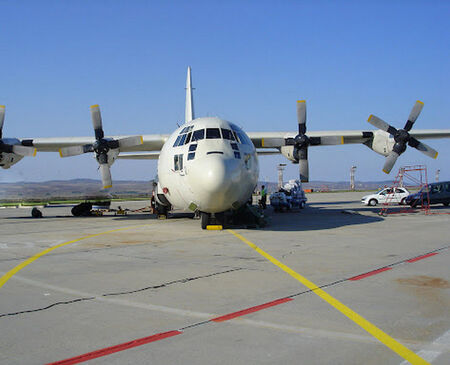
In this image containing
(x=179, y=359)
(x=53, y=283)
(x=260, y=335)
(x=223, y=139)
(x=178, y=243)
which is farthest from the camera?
(x=223, y=139)

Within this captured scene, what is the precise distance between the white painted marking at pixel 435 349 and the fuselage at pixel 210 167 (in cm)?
895

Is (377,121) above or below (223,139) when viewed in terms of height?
above

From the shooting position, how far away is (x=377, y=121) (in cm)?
2098

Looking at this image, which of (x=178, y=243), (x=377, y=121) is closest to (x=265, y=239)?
(x=178, y=243)

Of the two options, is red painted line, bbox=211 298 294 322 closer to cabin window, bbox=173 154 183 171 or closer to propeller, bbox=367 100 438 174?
cabin window, bbox=173 154 183 171

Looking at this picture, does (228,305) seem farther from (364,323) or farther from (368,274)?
(368,274)

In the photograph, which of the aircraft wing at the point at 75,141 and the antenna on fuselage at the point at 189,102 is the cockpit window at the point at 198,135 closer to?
Result: the aircraft wing at the point at 75,141

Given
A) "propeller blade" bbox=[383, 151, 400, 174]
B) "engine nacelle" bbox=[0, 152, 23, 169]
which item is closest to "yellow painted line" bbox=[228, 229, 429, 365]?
"propeller blade" bbox=[383, 151, 400, 174]

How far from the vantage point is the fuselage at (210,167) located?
1261 cm

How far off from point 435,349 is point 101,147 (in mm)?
18566

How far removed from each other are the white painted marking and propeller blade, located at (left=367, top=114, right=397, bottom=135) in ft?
60.1

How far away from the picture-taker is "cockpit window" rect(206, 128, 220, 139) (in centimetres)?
1388

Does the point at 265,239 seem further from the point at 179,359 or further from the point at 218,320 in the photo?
the point at 179,359

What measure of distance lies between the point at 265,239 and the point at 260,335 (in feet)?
25.2
